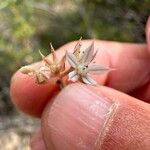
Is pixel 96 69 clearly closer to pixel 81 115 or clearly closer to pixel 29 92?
pixel 81 115

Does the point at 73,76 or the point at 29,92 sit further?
the point at 29,92

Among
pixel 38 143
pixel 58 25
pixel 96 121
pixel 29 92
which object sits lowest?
pixel 38 143

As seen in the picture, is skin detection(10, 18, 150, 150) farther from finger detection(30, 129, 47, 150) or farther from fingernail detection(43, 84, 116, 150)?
finger detection(30, 129, 47, 150)

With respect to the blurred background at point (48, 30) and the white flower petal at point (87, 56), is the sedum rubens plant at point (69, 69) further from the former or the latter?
the blurred background at point (48, 30)

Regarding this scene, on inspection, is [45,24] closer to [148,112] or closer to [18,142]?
[18,142]

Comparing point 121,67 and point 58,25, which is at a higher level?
point 121,67

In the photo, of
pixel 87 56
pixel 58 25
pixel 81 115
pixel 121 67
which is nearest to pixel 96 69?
pixel 87 56

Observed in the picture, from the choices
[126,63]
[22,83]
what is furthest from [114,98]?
[126,63]
